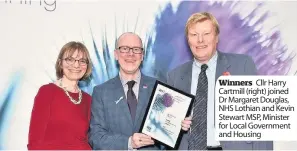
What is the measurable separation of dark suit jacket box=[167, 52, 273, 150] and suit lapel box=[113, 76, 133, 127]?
356 millimetres

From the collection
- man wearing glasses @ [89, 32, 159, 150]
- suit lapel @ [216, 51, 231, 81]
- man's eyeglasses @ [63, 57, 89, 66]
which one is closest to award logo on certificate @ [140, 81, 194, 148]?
man wearing glasses @ [89, 32, 159, 150]

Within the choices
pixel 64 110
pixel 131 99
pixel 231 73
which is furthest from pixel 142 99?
pixel 231 73

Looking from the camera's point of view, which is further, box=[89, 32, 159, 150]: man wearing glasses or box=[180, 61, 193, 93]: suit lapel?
box=[180, 61, 193, 93]: suit lapel

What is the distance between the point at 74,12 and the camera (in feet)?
8.69

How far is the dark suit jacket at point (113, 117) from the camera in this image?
224cm

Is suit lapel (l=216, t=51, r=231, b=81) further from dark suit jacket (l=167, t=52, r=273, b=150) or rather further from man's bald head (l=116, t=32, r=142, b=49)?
man's bald head (l=116, t=32, r=142, b=49)

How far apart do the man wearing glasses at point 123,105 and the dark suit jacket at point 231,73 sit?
0.65 feet

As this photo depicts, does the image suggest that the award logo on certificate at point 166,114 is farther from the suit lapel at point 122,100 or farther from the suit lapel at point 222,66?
the suit lapel at point 222,66

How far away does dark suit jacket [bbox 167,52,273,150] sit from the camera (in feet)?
7.45

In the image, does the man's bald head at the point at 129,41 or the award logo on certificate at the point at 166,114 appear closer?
the award logo on certificate at the point at 166,114

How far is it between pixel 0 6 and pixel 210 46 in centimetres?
163

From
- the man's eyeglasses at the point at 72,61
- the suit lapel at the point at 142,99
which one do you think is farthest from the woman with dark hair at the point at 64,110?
the suit lapel at the point at 142,99

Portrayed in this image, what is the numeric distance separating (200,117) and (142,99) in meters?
0.41

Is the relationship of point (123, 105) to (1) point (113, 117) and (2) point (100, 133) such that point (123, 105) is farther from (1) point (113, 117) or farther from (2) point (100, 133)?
(2) point (100, 133)
